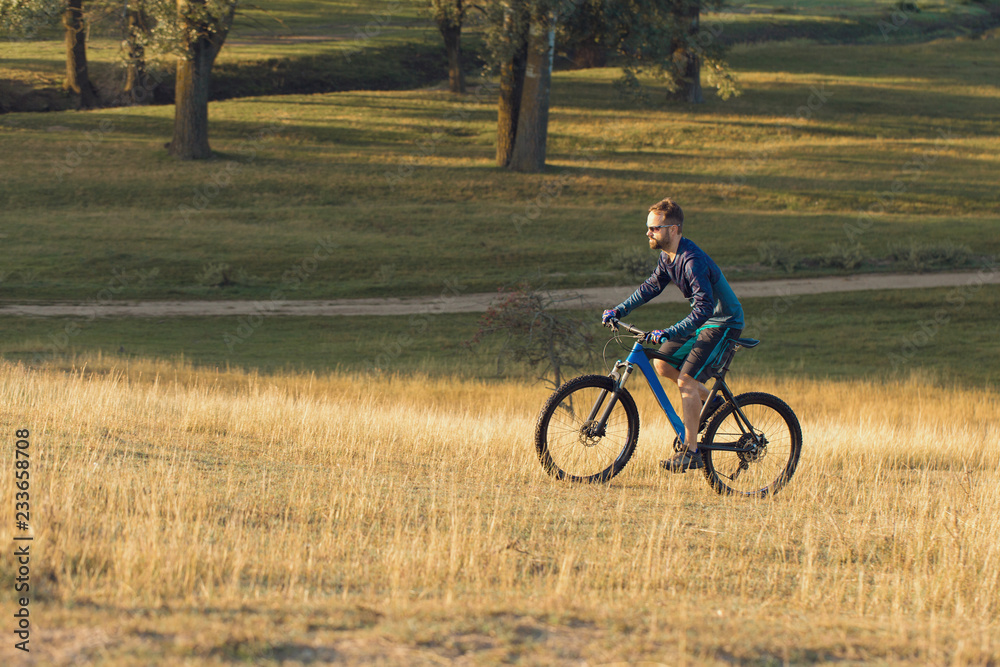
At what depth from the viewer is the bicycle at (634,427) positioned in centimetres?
719

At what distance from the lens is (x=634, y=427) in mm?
7375

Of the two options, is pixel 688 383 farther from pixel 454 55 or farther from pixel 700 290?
pixel 454 55

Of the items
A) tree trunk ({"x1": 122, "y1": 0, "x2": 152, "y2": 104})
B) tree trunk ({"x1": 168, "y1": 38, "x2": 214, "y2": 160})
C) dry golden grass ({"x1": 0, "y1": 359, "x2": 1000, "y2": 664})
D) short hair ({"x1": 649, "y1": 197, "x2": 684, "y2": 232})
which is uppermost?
tree trunk ({"x1": 122, "y1": 0, "x2": 152, "y2": 104})

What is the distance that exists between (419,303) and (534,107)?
14067 millimetres

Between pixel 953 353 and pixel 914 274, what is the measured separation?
21.7 feet

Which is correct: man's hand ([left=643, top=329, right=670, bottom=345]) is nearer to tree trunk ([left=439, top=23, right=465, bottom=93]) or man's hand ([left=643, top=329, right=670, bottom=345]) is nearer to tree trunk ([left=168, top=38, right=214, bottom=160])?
tree trunk ([left=168, top=38, right=214, bottom=160])

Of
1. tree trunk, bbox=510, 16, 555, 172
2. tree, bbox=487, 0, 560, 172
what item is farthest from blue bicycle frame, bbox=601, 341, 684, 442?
tree trunk, bbox=510, 16, 555, 172

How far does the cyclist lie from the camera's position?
6.93 metres

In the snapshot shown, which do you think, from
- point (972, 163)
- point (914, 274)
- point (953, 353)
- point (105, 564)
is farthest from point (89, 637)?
point (972, 163)

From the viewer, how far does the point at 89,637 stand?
11.9 feet

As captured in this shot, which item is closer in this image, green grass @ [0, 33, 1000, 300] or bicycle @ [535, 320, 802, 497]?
bicycle @ [535, 320, 802, 497]

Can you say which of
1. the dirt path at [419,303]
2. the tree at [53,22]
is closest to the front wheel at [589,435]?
the dirt path at [419,303]

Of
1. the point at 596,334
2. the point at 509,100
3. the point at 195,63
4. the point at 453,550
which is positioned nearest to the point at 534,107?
the point at 509,100

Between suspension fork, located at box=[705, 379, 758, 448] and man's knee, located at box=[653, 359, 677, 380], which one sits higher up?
man's knee, located at box=[653, 359, 677, 380]
